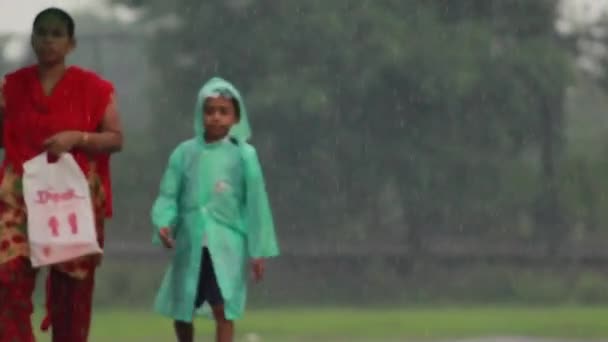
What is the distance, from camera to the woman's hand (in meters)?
7.88

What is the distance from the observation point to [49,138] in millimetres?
7945

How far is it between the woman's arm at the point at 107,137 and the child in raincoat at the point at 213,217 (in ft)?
5.48

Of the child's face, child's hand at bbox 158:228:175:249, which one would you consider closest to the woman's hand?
child's hand at bbox 158:228:175:249

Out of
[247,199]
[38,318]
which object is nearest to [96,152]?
[247,199]

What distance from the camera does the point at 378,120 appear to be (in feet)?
111

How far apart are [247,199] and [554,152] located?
25.5 metres

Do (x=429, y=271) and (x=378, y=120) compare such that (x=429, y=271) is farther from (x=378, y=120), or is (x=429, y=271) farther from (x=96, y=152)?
(x=96, y=152)

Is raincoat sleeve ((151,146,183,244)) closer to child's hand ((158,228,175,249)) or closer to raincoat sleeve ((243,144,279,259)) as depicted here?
child's hand ((158,228,175,249))

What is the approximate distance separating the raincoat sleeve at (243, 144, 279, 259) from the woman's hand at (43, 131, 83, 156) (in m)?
2.05

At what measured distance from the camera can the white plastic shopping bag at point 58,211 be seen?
7926 mm

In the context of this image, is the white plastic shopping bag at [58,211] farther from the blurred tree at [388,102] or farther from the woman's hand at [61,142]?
the blurred tree at [388,102]

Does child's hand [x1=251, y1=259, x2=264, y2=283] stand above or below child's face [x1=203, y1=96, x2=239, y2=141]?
below

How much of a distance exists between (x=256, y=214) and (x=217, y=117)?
1.53ft

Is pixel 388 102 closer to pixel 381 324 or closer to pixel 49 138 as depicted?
pixel 381 324
